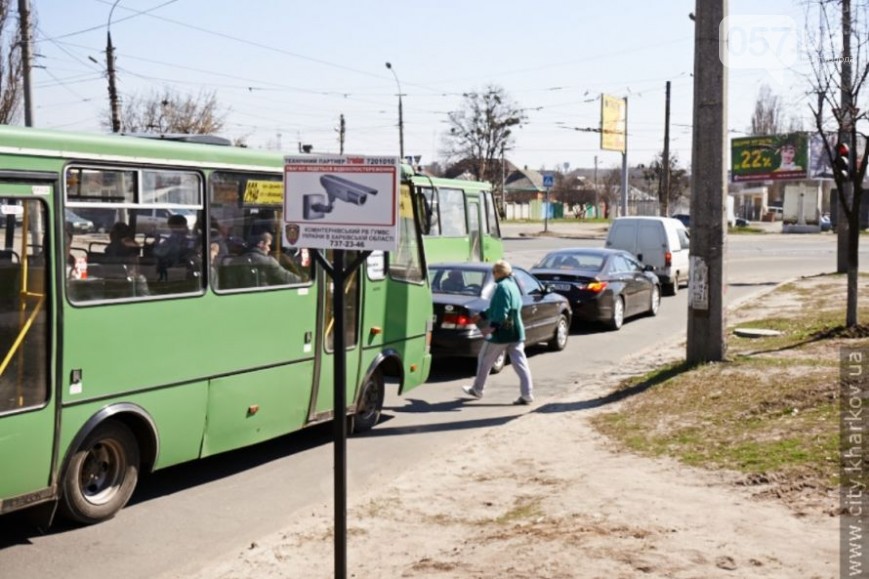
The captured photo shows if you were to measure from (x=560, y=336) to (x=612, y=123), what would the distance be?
36.8 meters

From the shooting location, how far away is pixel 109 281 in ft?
23.9

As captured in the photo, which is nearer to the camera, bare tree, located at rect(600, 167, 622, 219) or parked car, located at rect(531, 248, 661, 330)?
Answer: parked car, located at rect(531, 248, 661, 330)

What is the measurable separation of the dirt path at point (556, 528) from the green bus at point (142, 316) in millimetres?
1225

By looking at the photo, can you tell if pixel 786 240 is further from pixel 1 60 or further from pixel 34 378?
pixel 34 378

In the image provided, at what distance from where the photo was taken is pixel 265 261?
8.88 metres

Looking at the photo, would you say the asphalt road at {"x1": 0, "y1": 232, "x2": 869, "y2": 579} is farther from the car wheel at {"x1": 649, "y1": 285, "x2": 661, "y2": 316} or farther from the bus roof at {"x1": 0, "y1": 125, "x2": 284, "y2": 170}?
the car wheel at {"x1": 649, "y1": 285, "x2": 661, "y2": 316}

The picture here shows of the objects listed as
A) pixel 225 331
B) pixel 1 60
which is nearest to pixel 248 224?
pixel 225 331

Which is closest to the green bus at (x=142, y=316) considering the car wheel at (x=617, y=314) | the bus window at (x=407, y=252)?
the bus window at (x=407, y=252)

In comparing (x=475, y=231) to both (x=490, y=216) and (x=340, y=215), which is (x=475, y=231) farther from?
(x=340, y=215)

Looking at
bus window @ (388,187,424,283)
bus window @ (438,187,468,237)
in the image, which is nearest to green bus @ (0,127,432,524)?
bus window @ (388,187,424,283)

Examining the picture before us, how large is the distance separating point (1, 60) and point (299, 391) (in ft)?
62.6

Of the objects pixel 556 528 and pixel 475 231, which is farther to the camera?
pixel 475 231

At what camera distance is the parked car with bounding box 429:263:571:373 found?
1384 cm

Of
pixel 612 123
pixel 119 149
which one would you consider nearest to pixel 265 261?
pixel 119 149
